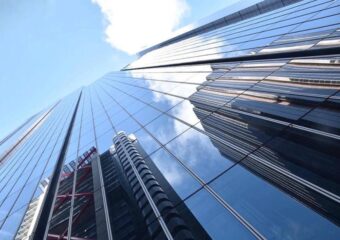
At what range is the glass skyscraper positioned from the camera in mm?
6227

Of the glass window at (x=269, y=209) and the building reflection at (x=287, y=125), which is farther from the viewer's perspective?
the building reflection at (x=287, y=125)

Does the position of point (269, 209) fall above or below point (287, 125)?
below

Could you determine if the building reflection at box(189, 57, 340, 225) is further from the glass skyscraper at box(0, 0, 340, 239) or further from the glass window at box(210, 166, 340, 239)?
the glass window at box(210, 166, 340, 239)

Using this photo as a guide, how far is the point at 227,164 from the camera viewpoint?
26.9ft

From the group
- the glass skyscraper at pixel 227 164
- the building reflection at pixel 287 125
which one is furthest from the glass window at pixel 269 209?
the building reflection at pixel 287 125

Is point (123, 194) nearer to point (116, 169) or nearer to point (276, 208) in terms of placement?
point (116, 169)

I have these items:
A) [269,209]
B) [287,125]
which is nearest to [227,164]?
[287,125]

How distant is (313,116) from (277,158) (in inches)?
56.9

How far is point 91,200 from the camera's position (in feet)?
39.6

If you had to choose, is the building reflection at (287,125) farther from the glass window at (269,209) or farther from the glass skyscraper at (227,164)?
the glass window at (269,209)

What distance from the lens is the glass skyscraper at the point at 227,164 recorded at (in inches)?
245

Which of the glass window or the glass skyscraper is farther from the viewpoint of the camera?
the glass skyscraper

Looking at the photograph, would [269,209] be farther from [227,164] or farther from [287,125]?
[287,125]

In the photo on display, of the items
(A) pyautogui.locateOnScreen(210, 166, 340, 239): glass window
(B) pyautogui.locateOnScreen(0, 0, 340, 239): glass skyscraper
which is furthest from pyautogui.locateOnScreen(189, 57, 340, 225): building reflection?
(A) pyautogui.locateOnScreen(210, 166, 340, 239): glass window
